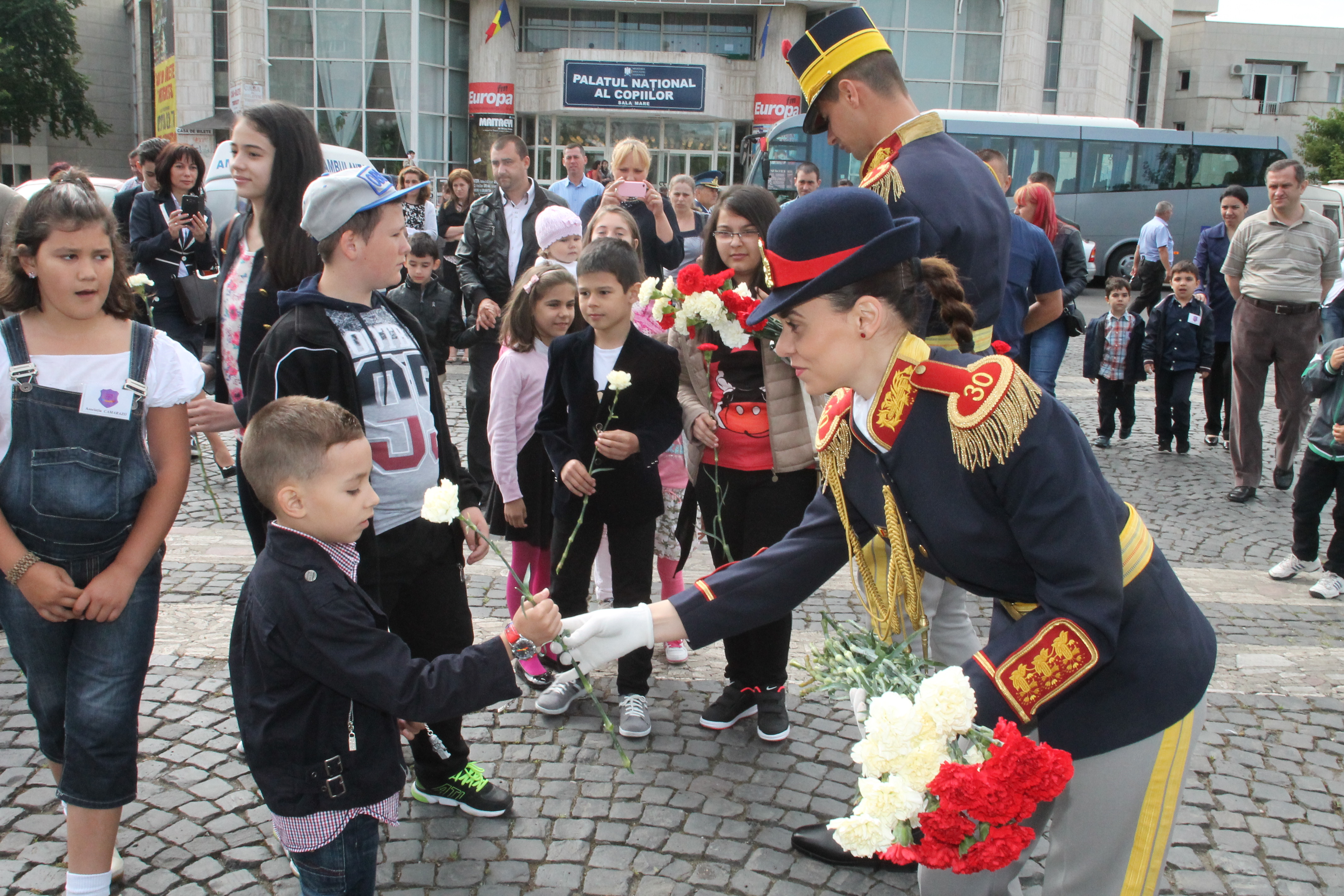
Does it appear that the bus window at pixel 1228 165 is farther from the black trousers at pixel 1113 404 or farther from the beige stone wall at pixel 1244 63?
the beige stone wall at pixel 1244 63

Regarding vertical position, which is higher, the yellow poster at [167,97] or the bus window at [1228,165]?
the yellow poster at [167,97]

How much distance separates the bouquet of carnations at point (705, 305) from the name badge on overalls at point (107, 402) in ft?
5.85

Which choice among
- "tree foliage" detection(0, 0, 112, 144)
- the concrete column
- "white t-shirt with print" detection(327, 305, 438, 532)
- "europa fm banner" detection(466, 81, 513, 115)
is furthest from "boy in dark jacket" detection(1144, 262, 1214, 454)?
"tree foliage" detection(0, 0, 112, 144)

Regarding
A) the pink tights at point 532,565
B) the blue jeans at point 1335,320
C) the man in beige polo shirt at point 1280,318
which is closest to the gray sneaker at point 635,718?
the pink tights at point 532,565

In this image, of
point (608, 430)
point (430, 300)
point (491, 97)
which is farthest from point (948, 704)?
point (491, 97)

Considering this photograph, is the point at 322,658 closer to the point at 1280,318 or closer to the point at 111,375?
the point at 111,375

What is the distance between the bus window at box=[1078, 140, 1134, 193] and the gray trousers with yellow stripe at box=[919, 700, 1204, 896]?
22.8 metres

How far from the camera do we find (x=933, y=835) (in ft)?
4.91

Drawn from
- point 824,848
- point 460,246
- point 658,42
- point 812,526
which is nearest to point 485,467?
point 460,246

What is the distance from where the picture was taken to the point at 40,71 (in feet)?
123

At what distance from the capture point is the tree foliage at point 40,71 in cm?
3612

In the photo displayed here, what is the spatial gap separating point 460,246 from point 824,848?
5143 mm

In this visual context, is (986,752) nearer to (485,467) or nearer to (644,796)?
(644,796)

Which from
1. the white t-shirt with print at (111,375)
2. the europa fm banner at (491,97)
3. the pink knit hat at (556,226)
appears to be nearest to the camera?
the white t-shirt with print at (111,375)
